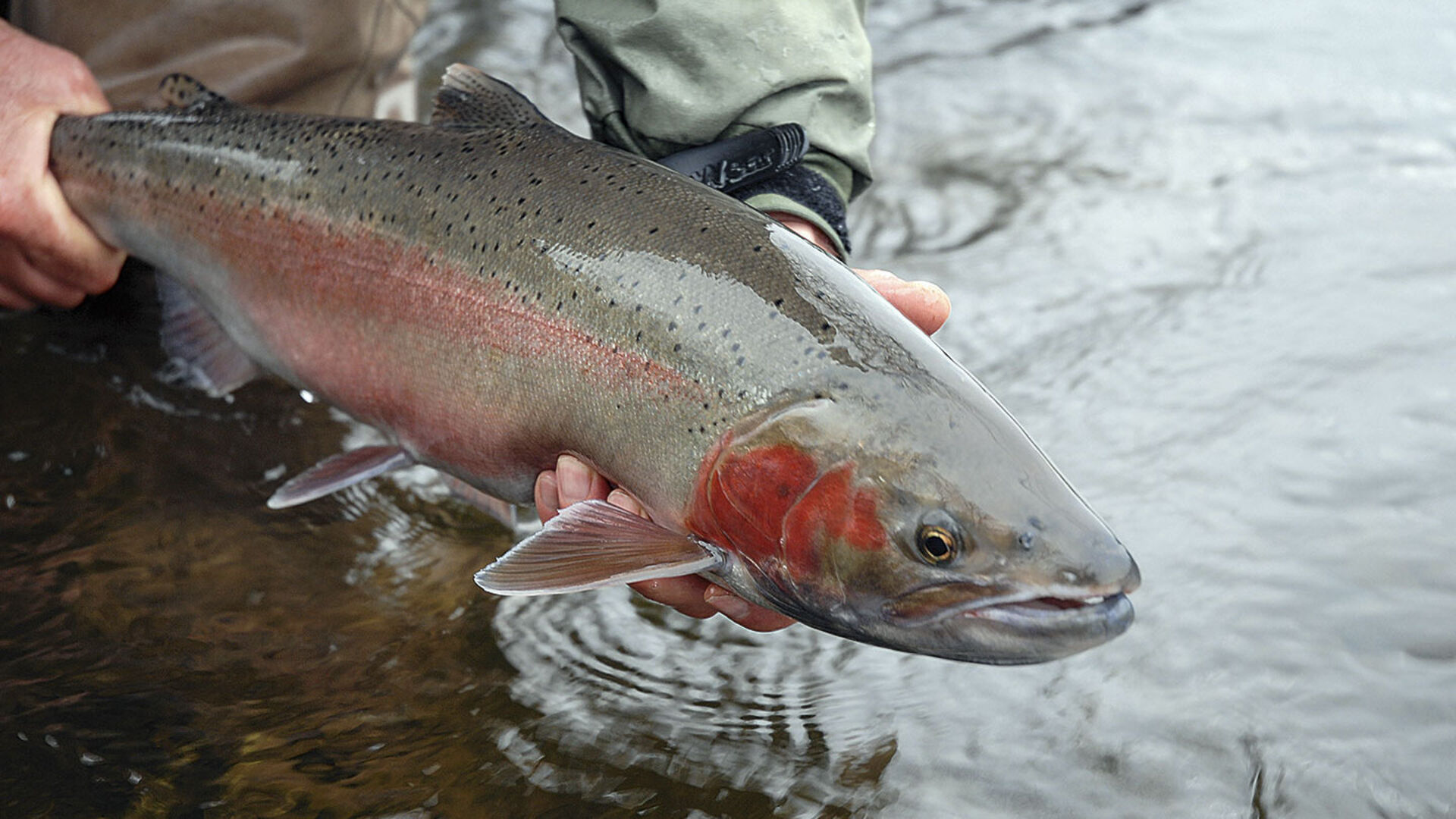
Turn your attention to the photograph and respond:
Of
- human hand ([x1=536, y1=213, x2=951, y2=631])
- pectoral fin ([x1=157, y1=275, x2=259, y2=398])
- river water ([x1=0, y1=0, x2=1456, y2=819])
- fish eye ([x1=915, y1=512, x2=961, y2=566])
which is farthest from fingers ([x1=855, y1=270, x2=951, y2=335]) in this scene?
pectoral fin ([x1=157, y1=275, x2=259, y2=398])

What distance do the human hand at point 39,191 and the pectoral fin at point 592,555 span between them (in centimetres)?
156

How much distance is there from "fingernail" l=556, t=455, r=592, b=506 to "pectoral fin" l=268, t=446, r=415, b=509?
1.51ft

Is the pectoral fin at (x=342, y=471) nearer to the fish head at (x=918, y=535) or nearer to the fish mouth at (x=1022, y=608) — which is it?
the fish head at (x=918, y=535)

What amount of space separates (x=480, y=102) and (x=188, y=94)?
0.79 meters

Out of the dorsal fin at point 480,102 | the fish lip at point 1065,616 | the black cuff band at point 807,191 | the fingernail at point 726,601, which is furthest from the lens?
the black cuff band at point 807,191

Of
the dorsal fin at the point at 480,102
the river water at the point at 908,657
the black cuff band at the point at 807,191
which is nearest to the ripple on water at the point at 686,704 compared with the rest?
the river water at the point at 908,657

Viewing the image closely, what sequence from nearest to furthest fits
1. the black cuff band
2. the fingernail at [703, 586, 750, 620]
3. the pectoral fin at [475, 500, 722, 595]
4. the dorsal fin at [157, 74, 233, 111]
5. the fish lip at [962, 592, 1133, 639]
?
1. the fish lip at [962, 592, 1133, 639]
2. the pectoral fin at [475, 500, 722, 595]
3. the fingernail at [703, 586, 750, 620]
4. the black cuff band
5. the dorsal fin at [157, 74, 233, 111]

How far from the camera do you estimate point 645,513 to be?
1983 millimetres

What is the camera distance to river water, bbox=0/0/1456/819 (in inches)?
77.6

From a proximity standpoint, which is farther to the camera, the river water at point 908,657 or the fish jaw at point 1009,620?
the river water at point 908,657

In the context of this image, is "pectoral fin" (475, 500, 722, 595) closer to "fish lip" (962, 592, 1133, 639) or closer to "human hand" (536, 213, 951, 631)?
"human hand" (536, 213, 951, 631)

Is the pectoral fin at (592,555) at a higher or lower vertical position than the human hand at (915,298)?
lower

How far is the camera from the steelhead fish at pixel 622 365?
1646 mm

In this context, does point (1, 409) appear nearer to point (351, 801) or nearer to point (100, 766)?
point (100, 766)
